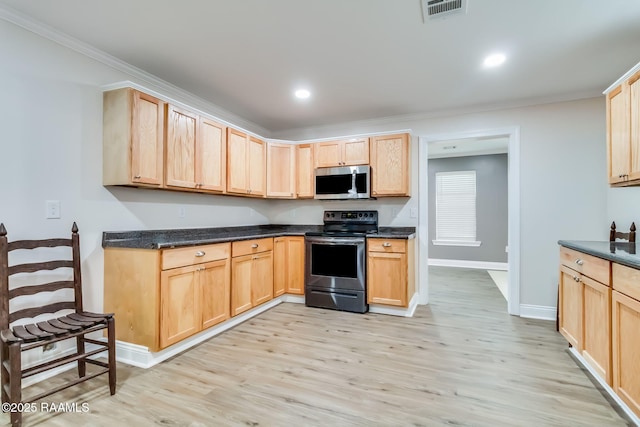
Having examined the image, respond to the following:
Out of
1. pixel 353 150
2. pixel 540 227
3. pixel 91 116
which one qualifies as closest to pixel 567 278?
pixel 540 227

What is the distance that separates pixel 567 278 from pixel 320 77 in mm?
2765

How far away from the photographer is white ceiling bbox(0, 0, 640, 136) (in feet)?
6.47

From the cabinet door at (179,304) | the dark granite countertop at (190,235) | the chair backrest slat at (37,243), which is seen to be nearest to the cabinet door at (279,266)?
→ the dark granite countertop at (190,235)

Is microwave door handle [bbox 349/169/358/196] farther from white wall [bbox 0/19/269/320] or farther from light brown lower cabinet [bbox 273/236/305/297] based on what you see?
white wall [bbox 0/19/269/320]

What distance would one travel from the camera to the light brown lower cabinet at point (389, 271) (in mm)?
3428

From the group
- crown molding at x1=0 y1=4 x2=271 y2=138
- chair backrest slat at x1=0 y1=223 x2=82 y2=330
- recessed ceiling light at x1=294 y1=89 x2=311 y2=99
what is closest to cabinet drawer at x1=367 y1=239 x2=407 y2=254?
recessed ceiling light at x1=294 y1=89 x2=311 y2=99

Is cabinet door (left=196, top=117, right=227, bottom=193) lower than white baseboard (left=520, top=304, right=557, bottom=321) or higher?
higher

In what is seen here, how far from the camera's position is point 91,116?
2.45 m

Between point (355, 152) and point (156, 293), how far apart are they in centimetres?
276

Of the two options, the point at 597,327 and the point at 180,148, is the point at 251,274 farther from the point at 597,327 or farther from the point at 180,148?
the point at 597,327

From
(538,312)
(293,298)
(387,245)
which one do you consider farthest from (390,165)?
(538,312)

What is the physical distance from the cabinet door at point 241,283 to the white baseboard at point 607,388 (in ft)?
9.48

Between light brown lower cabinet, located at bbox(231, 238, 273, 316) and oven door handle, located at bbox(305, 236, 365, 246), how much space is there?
0.53 metres

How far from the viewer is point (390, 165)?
12.5 feet
